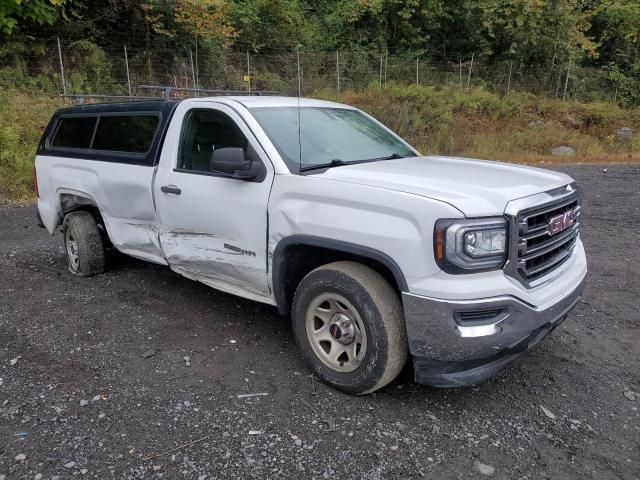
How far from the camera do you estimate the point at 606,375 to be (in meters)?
3.57

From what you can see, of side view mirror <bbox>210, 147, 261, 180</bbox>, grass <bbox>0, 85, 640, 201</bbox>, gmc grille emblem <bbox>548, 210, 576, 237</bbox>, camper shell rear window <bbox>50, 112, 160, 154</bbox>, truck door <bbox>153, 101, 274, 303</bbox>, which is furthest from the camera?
grass <bbox>0, 85, 640, 201</bbox>

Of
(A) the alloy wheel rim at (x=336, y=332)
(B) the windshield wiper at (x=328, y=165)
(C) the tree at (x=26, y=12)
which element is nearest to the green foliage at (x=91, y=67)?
(C) the tree at (x=26, y=12)

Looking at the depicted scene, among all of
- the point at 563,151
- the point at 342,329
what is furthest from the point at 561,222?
the point at 563,151

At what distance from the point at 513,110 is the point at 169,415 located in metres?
19.7

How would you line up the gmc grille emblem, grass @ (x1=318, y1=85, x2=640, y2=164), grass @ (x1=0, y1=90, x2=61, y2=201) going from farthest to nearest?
grass @ (x1=318, y1=85, x2=640, y2=164) < grass @ (x1=0, y1=90, x2=61, y2=201) < the gmc grille emblem

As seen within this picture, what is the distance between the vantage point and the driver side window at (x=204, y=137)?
13.0ft

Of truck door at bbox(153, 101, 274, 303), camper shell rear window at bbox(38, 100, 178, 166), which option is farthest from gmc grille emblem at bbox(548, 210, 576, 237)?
camper shell rear window at bbox(38, 100, 178, 166)

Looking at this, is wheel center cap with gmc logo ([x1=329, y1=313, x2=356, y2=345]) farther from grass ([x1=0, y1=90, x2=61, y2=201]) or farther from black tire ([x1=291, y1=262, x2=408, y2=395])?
grass ([x1=0, y1=90, x2=61, y2=201])

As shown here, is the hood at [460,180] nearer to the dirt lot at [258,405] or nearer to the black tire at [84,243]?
the dirt lot at [258,405]

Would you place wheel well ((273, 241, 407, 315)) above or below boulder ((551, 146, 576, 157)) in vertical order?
above

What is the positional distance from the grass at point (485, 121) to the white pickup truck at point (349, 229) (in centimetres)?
883

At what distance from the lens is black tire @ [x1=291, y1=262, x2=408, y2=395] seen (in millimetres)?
3008

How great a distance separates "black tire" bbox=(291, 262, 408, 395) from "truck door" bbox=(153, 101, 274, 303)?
0.65 metres

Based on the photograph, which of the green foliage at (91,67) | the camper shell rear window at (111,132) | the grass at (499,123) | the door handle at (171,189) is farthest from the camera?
the grass at (499,123)
